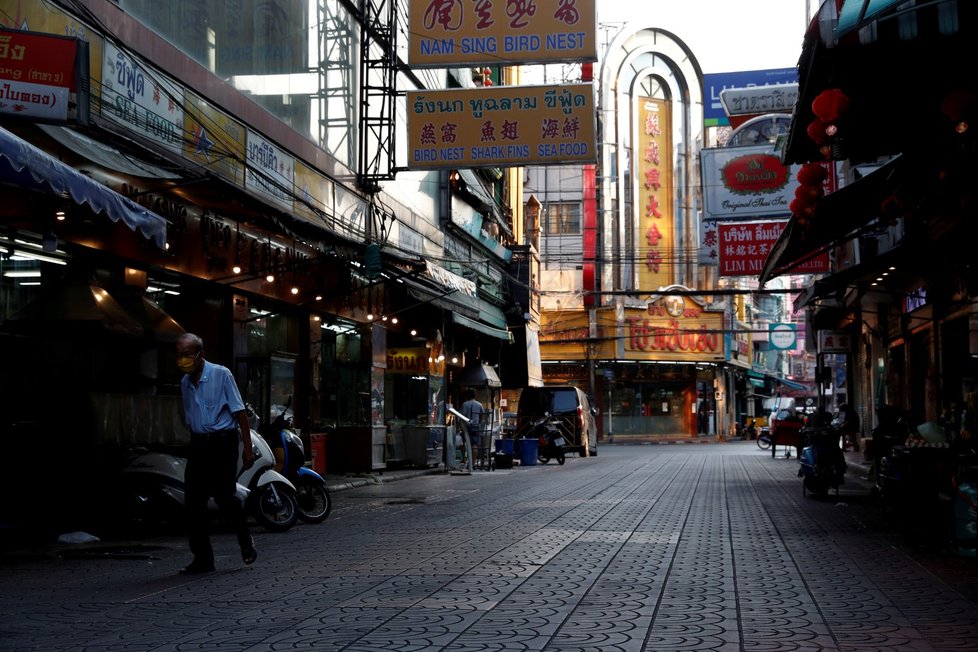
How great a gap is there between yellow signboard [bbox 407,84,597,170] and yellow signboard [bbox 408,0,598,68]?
54 centimetres

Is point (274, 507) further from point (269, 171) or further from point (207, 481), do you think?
point (269, 171)

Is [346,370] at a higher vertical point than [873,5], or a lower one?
lower

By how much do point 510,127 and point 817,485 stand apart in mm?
7348

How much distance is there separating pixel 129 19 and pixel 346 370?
11.4m

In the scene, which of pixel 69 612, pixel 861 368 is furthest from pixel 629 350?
pixel 69 612

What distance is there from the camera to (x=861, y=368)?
33812 mm

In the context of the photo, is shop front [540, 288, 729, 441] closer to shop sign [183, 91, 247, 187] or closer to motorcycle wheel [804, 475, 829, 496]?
motorcycle wheel [804, 475, 829, 496]

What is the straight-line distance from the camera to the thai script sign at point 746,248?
26359 mm

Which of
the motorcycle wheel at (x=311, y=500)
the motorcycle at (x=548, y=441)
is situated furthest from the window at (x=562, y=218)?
the motorcycle wheel at (x=311, y=500)

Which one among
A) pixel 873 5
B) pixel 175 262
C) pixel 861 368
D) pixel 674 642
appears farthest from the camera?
pixel 861 368

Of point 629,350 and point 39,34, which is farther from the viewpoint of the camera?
point 629,350

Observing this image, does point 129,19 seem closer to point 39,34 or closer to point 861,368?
point 39,34

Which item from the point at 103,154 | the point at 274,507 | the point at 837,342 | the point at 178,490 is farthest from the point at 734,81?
the point at 178,490

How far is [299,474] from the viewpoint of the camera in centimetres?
1284
